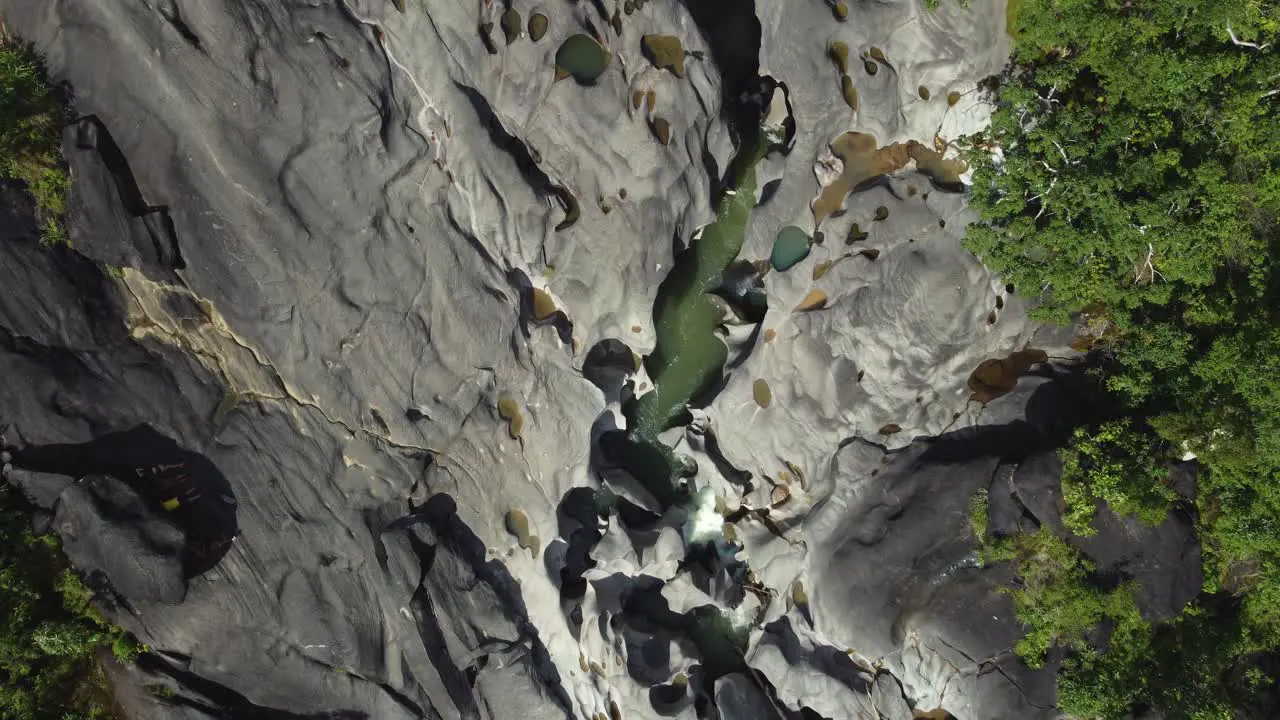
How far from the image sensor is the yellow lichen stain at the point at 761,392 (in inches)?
611

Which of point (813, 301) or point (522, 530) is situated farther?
point (522, 530)

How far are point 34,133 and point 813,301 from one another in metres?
16.6

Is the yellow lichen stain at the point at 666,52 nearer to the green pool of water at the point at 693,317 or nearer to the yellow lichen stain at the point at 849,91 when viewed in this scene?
the green pool of water at the point at 693,317

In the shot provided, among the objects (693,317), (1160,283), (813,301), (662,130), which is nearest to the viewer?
(1160,283)

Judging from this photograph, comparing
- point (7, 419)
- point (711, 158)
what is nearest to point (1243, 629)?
point (711, 158)

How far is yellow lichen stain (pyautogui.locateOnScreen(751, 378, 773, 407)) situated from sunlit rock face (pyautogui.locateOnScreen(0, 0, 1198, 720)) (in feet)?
0.18

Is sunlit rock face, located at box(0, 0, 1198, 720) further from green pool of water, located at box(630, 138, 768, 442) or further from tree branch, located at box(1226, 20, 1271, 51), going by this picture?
tree branch, located at box(1226, 20, 1271, 51)

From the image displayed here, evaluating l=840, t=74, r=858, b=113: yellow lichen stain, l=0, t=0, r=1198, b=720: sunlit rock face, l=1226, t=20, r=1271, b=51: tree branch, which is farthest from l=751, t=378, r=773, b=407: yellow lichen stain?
l=1226, t=20, r=1271, b=51: tree branch

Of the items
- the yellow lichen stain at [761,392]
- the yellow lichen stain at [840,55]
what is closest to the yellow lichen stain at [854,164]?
the yellow lichen stain at [840,55]

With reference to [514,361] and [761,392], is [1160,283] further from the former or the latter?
[514,361]

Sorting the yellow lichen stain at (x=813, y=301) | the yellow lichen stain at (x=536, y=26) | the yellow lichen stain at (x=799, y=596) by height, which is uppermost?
the yellow lichen stain at (x=536, y=26)

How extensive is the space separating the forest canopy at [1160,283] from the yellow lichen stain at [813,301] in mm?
Answer: 3503

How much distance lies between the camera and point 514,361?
15523 millimetres

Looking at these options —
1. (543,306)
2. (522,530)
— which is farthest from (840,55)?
(522,530)
